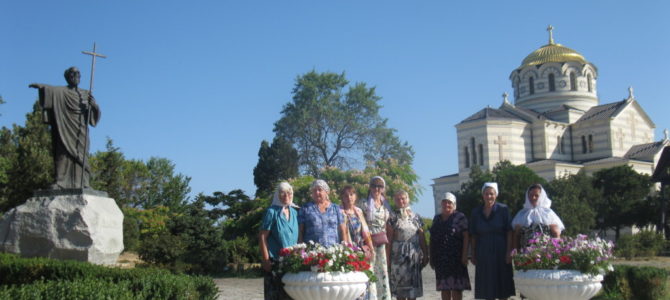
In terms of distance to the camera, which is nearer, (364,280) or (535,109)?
(364,280)

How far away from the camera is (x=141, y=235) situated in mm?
27594

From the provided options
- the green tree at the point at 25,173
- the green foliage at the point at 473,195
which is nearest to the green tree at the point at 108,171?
the green tree at the point at 25,173

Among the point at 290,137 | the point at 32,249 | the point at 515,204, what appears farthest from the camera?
the point at 290,137

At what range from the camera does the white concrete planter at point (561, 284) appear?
629 cm

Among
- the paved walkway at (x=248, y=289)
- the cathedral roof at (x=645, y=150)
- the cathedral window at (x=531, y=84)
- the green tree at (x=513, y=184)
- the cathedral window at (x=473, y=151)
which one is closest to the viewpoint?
the paved walkway at (x=248, y=289)

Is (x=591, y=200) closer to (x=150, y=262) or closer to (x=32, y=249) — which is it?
(x=150, y=262)

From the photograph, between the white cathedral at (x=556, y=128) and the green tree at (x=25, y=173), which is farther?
the white cathedral at (x=556, y=128)

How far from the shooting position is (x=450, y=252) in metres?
7.92

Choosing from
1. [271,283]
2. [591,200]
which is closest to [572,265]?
[271,283]

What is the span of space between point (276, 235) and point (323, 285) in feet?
3.33

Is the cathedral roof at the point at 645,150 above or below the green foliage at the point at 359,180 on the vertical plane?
above

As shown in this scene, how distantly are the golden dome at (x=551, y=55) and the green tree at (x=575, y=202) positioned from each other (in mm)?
12928

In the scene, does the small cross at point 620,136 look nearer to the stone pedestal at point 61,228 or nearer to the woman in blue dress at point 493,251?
the woman in blue dress at point 493,251

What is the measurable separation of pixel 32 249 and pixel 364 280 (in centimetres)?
623
